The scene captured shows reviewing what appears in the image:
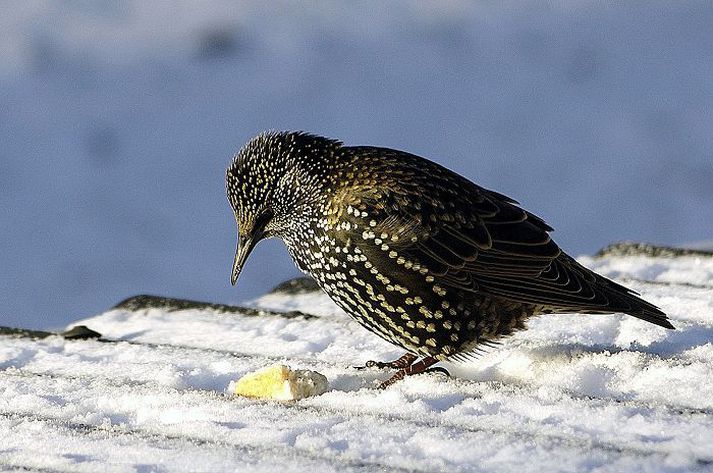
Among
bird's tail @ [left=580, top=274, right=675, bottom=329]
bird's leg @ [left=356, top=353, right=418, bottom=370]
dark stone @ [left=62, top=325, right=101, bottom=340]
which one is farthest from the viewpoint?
dark stone @ [left=62, top=325, right=101, bottom=340]

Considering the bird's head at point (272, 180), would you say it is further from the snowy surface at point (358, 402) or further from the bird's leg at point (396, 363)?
the bird's leg at point (396, 363)

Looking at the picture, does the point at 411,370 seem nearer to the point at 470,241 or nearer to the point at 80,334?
the point at 470,241

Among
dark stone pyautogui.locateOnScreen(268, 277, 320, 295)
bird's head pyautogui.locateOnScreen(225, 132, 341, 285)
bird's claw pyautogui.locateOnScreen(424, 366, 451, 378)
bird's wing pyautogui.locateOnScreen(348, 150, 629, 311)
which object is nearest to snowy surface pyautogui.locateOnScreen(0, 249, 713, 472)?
bird's claw pyautogui.locateOnScreen(424, 366, 451, 378)

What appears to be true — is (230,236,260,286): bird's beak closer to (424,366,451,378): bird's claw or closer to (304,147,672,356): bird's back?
(304,147,672,356): bird's back

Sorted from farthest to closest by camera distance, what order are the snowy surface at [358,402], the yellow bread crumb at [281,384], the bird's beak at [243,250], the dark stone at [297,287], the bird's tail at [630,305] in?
the dark stone at [297,287] → the bird's beak at [243,250] → the bird's tail at [630,305] → the yellow bread crumb at [281,384] → the snowy surface at [358,402]

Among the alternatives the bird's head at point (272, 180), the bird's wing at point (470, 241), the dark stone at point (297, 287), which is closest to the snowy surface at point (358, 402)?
the bird's wing at point (470, 241)

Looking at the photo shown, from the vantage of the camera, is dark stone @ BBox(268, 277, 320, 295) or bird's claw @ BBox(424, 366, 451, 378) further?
dark stone @ BBox(268, 277, 320, 295)

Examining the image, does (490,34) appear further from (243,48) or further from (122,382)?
(122,382)

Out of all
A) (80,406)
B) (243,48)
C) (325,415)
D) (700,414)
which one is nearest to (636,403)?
(700,414)
